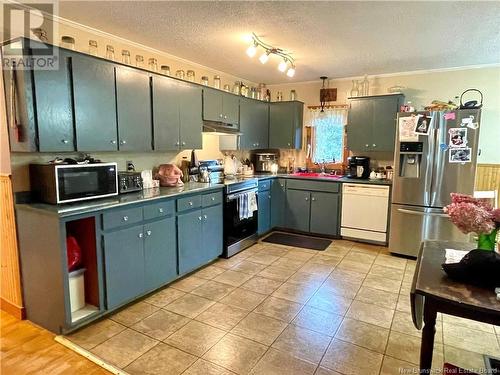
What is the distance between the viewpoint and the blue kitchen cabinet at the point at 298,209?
496cm

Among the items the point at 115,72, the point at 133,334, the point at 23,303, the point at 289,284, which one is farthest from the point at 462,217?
the point at 23,303

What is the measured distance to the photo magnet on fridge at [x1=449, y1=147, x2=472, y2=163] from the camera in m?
3.69

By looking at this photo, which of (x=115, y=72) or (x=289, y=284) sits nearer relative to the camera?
(x=115, y=72)

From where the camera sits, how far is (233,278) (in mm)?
3408

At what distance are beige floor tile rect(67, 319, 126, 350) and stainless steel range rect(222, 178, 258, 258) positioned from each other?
1.70 m

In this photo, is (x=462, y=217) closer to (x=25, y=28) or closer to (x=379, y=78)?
(x=25, y=28)

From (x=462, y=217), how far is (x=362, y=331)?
1.39 metres

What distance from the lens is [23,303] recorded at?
2.59 m

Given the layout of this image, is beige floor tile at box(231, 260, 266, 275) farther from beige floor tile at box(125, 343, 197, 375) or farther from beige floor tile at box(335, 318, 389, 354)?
beige floor tile at box(125, 343, 197, 375)

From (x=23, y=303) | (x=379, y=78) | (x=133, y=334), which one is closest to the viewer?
(x=133, y=334)

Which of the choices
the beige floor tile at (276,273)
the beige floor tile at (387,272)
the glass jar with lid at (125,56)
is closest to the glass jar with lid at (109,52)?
the glass jar with lid at (125,56)

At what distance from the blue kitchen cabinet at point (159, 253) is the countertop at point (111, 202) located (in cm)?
26

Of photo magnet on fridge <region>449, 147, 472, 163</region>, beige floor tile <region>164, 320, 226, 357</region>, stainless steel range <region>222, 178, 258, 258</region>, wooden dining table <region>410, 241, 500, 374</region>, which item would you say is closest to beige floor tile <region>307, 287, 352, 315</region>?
beige floor tile <region>164, 320, 226, 357</region>

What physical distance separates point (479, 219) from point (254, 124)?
13.0ft
